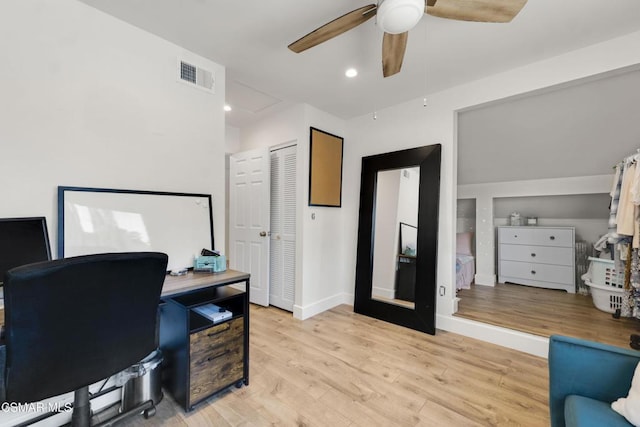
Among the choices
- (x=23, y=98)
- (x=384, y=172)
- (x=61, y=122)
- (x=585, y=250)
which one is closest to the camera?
(x=23, y=98)

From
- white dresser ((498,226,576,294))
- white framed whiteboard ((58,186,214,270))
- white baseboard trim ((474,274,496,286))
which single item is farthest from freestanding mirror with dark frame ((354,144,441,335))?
white dresser ((498,226,576,294))

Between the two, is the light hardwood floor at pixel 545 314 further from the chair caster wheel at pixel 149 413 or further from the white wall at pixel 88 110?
the white wall at pixel 88 110

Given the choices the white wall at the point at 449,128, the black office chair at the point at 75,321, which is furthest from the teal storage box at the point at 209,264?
the white wall at the point at 449,128

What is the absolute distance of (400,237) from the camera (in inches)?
121

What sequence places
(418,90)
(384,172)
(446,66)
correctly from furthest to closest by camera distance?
1. (384,172)
2. (418,90)
3. (446,66)

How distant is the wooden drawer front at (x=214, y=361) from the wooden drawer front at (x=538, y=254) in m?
4.91

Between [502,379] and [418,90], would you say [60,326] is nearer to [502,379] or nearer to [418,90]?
[502,379]

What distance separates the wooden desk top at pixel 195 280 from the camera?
1.52 m

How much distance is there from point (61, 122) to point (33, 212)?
55 cm

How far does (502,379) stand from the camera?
1944 mm

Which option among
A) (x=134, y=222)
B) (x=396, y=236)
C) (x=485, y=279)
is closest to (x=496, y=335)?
(x=396, y=236)

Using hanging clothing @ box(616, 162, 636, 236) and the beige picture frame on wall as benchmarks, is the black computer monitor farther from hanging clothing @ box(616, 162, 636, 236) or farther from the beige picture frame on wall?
hanging clothing @ box(616, 162, 636, 236)

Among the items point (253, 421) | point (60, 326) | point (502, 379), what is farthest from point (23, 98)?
point (502, 379)

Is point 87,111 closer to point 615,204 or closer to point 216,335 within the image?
point 216,335
